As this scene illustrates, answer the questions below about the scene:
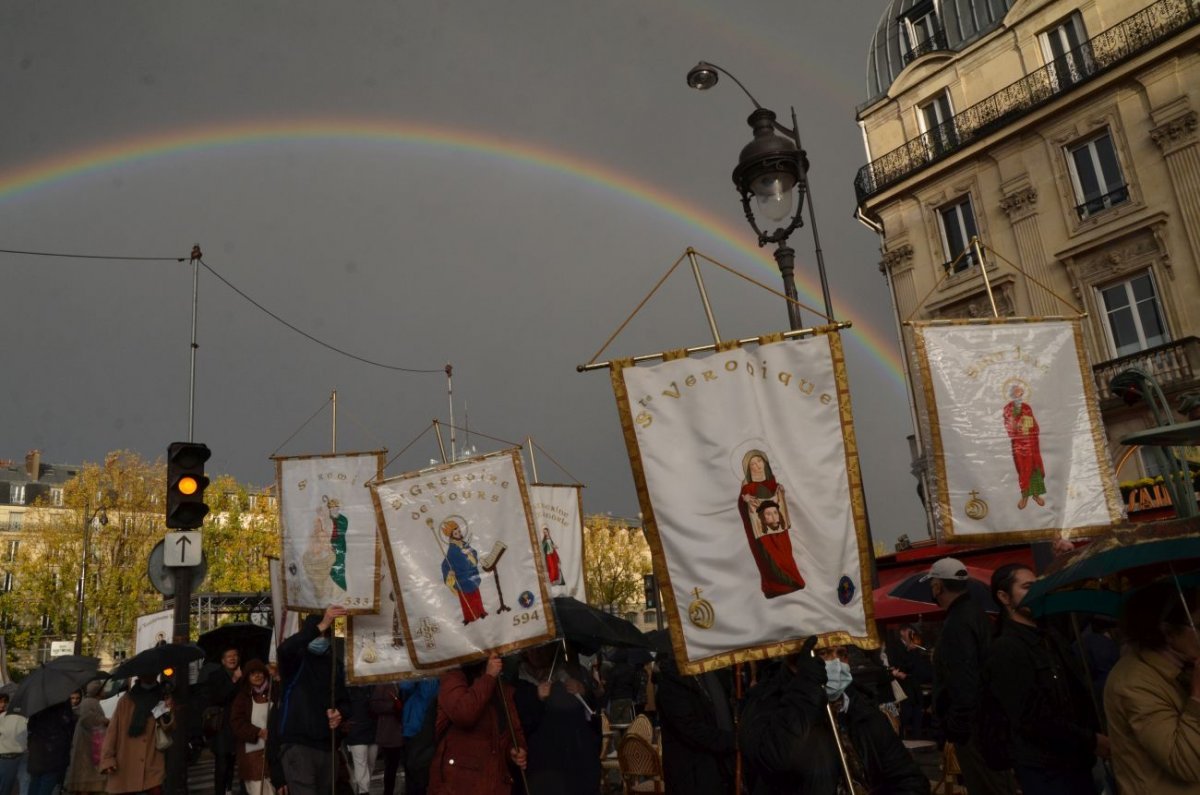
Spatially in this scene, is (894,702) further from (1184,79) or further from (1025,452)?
(1184,79)

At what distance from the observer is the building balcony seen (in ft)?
58.4

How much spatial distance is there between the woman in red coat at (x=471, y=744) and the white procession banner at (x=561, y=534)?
673cm

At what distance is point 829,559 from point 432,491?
12.3ft

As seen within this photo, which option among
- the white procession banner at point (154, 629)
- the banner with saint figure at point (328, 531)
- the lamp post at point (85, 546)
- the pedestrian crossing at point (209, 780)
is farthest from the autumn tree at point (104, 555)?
the banner with saint figure at point (328, 531)

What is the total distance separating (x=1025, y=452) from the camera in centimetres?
689

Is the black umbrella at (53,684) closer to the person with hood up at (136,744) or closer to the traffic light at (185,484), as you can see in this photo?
the person with hood up at (136,744)

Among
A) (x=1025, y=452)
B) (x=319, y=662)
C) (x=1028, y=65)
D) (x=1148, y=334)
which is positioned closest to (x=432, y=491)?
(x=319, y=662)

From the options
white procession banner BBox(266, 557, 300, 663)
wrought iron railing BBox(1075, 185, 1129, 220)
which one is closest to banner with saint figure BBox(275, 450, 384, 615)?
white procession banner BBox(266, 557, 300, 663)

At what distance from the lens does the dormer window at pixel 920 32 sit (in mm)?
25422

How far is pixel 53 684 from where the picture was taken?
9.67 m

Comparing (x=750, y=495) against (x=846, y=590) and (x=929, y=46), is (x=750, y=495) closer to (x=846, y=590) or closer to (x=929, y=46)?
(x=846, y=590)

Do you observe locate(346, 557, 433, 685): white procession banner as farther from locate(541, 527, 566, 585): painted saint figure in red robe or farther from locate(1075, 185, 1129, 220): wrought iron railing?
locate(1075, 185, 1129, 220): wrought iron railing

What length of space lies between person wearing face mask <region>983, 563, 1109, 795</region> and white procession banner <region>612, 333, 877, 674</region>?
726mm

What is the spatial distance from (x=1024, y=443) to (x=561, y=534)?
7605mm
